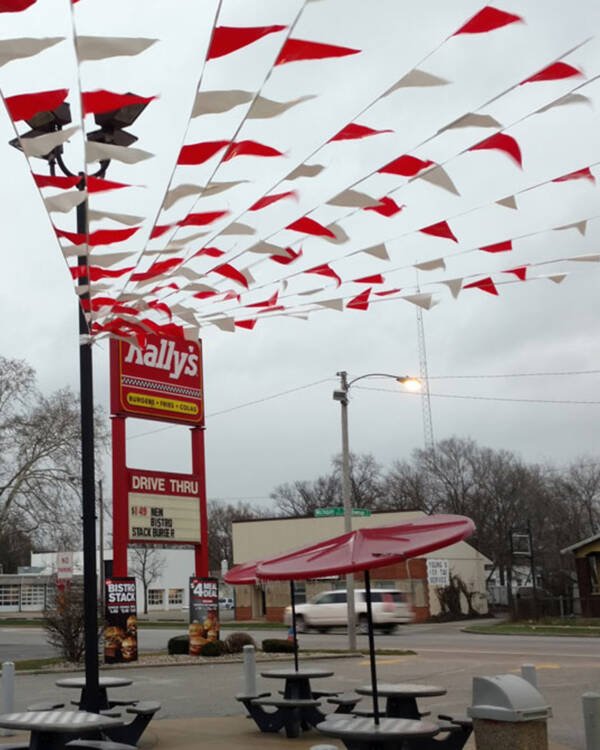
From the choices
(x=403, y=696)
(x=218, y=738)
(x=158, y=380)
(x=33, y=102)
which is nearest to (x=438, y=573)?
(x=158, y=380)

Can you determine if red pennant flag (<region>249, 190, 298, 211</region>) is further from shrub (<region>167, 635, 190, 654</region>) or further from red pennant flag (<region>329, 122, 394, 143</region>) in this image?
shrub (<region>167, 635, 190, 654</region>)

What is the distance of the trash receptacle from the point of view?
23.3 feet

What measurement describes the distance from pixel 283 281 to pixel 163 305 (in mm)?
1258

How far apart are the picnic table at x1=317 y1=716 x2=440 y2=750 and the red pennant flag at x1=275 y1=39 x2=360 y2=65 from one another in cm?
502

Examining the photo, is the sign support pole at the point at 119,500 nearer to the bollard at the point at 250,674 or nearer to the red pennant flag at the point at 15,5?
the bollard at the point at 250,674

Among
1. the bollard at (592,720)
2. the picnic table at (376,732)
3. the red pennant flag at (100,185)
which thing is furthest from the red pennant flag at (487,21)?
the picnic table at (376,732)

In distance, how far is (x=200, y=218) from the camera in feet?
24.8

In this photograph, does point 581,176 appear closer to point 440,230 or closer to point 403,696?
point 440,230

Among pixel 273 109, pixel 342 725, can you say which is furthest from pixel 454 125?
pixel 342 725

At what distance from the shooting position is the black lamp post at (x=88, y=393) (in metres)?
9.12

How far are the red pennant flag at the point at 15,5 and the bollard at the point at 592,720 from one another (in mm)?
5787

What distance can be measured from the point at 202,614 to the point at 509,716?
1693 centimetres

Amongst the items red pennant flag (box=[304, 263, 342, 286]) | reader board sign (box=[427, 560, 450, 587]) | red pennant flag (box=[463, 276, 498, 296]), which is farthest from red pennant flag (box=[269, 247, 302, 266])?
reader board sign (box=[427, 560, 450, 587])

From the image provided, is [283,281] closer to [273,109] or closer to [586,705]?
[273,109]
